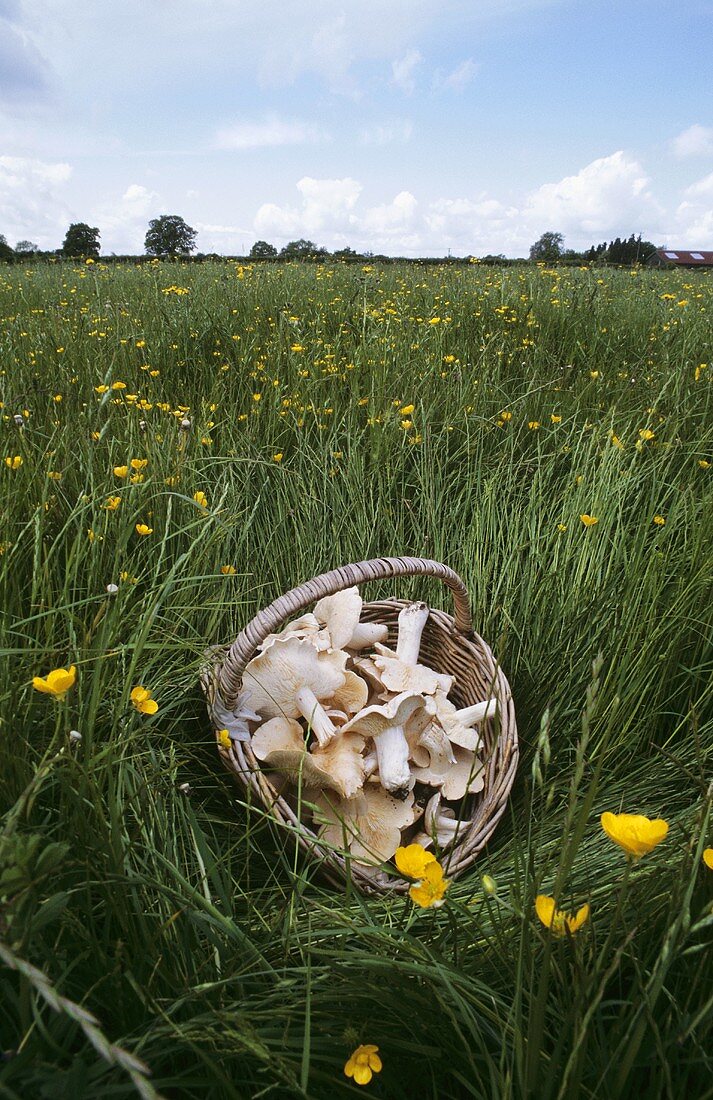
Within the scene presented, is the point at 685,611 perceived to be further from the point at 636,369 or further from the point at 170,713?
the point at 636,369

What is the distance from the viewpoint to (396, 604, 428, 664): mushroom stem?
177 centimetres

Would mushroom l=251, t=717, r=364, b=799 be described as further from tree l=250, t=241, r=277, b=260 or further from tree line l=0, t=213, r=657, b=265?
tree l=250, t=241, r=277, b=260

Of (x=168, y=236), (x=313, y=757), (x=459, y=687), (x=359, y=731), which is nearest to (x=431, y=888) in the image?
(x=313, y=757)

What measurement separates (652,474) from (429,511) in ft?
2.62

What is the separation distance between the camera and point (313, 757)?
1430mm

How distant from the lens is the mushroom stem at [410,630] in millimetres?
1772

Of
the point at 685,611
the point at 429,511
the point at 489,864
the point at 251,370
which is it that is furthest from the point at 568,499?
the point at 251,370

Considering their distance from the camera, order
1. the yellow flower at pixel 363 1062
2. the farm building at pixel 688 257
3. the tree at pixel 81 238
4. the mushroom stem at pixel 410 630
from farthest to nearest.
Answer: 1. the farm building at pixel 688 257
2. the tree at pixel 81 238
3. the mushroom stem at pixel 410 630
4. the yellow flower at pixel 363 1062

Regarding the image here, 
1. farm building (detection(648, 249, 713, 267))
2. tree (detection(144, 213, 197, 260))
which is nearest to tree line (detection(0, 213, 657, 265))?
tree (detection(144, 213, 197, 260))

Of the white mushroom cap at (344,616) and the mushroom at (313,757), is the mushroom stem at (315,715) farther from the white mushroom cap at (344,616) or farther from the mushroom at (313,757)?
the white mushroom cap at (344,616)

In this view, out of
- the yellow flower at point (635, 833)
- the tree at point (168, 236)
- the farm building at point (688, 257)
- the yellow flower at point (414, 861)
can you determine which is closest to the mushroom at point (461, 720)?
the yellow flower at point (414, 861)

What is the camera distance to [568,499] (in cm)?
226

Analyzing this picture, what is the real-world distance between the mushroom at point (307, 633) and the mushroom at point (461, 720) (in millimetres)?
328

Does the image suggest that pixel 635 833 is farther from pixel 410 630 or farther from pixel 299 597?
pixel 410 630
